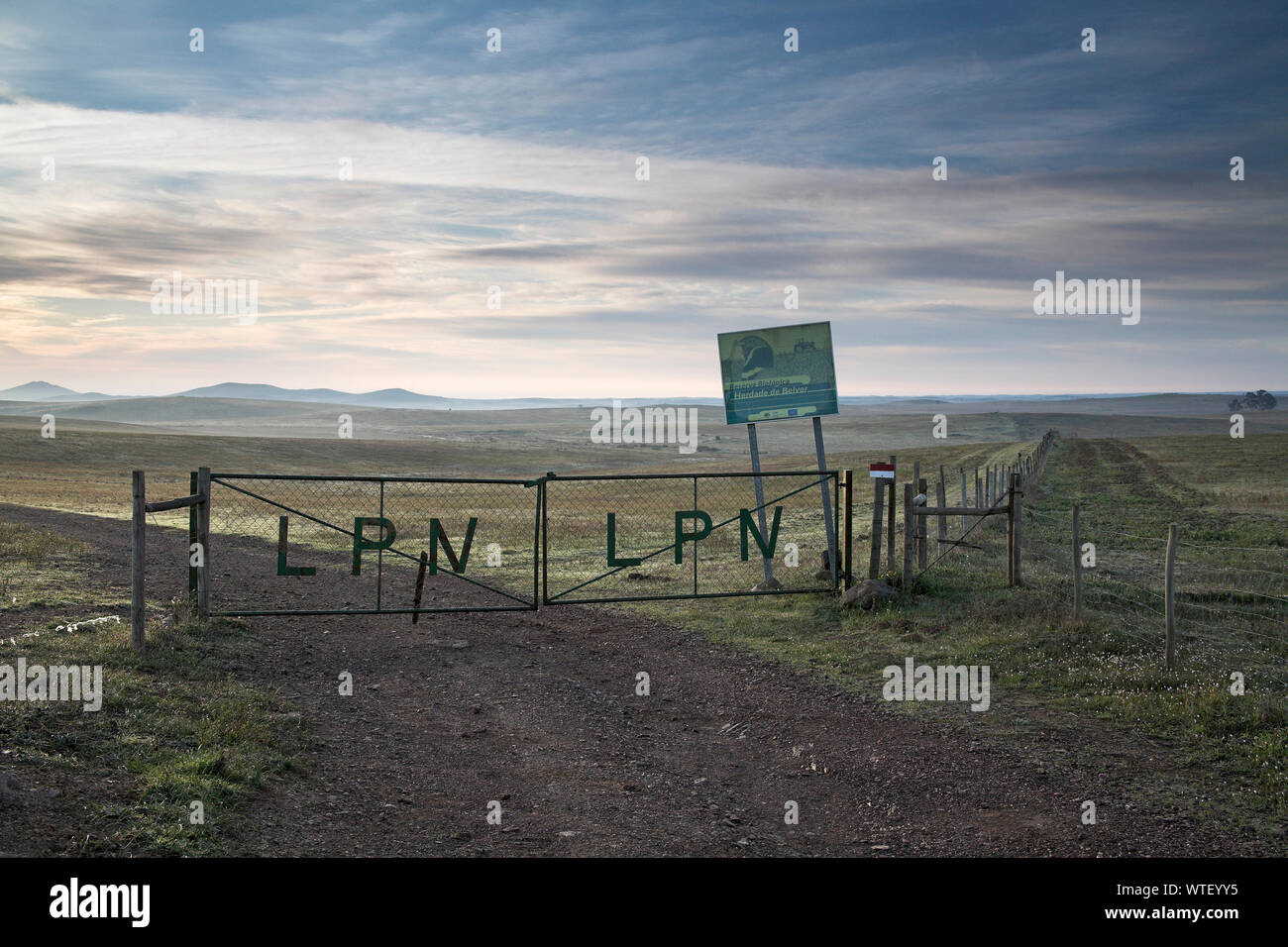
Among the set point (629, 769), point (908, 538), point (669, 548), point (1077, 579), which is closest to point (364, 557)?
point (669, 548)

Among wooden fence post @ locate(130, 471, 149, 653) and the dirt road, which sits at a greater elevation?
wooden fence post @ locate(130, 471, 149, 653)

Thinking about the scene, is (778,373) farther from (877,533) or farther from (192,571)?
(192,571)

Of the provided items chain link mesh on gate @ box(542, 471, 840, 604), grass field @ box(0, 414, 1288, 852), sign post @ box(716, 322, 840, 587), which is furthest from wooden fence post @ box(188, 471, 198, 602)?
sign post @ box(716, 322, 840, 587)

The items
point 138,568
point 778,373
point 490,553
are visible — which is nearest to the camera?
point 138,568

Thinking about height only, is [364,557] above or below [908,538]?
below

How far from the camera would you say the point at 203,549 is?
11.2 meters

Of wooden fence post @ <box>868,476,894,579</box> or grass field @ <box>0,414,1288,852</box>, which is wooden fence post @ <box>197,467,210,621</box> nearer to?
grass field @ <box>0,414,1288,852</box>

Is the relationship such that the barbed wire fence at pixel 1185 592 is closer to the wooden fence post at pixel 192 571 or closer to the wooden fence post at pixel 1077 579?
the wooden fence post at pixel 1077 579

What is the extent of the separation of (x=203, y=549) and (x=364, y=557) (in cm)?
885

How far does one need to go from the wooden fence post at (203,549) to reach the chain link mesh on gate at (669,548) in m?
4.41

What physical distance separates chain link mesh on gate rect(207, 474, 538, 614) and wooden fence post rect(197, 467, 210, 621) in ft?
1.26

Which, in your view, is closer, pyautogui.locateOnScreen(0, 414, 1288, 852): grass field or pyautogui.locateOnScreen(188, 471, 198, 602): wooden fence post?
pyautogui.locateOnScreen(0, 414, 1288, 852): grass field

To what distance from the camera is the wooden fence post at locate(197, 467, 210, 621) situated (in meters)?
11.2
